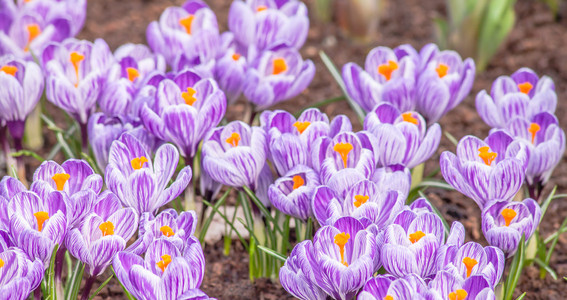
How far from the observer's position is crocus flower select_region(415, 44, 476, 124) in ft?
6.95

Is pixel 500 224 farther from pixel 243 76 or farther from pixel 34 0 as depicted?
pixel 34 0

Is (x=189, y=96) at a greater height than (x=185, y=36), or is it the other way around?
(x=185, y=36)

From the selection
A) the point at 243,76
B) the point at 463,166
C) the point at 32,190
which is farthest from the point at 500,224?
the point at 32,190

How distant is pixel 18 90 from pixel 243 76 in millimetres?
603

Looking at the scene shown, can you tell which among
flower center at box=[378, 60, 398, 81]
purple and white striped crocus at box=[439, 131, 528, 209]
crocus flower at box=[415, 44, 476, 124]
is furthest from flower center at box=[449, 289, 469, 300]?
flower center at box=[378, 60, 398, 81]

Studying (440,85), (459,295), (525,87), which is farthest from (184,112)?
(525,87)

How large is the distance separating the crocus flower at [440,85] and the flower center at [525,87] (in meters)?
0.13

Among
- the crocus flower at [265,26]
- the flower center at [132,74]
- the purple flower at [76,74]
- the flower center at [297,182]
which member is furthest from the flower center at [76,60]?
the flower center at [297,182]

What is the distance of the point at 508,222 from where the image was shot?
1.73m

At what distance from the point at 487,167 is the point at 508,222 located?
13 centimetres

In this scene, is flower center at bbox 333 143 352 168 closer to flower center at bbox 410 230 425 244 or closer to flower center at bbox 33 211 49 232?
flower center at bbox 410 230 425 244

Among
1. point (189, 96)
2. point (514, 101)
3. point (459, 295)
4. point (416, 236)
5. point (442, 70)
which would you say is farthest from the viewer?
point (442, 70)

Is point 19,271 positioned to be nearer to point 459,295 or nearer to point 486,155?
point 459,295

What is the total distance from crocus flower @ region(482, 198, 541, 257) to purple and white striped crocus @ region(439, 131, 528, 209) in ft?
0.15
